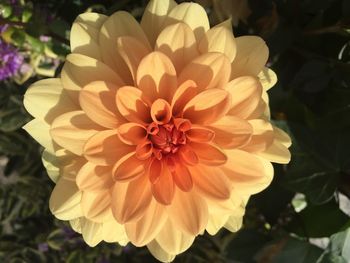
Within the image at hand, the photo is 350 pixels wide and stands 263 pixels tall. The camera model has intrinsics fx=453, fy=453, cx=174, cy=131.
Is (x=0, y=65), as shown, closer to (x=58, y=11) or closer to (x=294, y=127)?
(x=58, y=11)

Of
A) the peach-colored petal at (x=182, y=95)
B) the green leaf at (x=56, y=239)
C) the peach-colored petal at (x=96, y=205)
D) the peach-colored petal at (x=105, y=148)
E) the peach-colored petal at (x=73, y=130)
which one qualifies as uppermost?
the peach-colored petal at (x=182, y=95)

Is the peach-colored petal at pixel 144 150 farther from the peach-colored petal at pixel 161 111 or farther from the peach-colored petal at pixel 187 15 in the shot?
the peach-colored petal at pixel 187 15

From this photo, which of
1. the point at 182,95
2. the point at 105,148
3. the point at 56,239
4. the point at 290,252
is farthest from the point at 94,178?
the point at 56,239

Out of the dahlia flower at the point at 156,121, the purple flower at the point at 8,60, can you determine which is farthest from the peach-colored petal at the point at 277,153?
the purple flower at the point at 8,60

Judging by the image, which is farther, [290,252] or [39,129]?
[290,252]

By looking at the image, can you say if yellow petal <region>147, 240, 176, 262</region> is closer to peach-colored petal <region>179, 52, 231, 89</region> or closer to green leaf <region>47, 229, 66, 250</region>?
peach-colored petal <region>179, 52, 231, 89</region>

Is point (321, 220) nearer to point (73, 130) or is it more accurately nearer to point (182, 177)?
point (182, 177)

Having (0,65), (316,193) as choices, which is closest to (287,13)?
(316,193)
